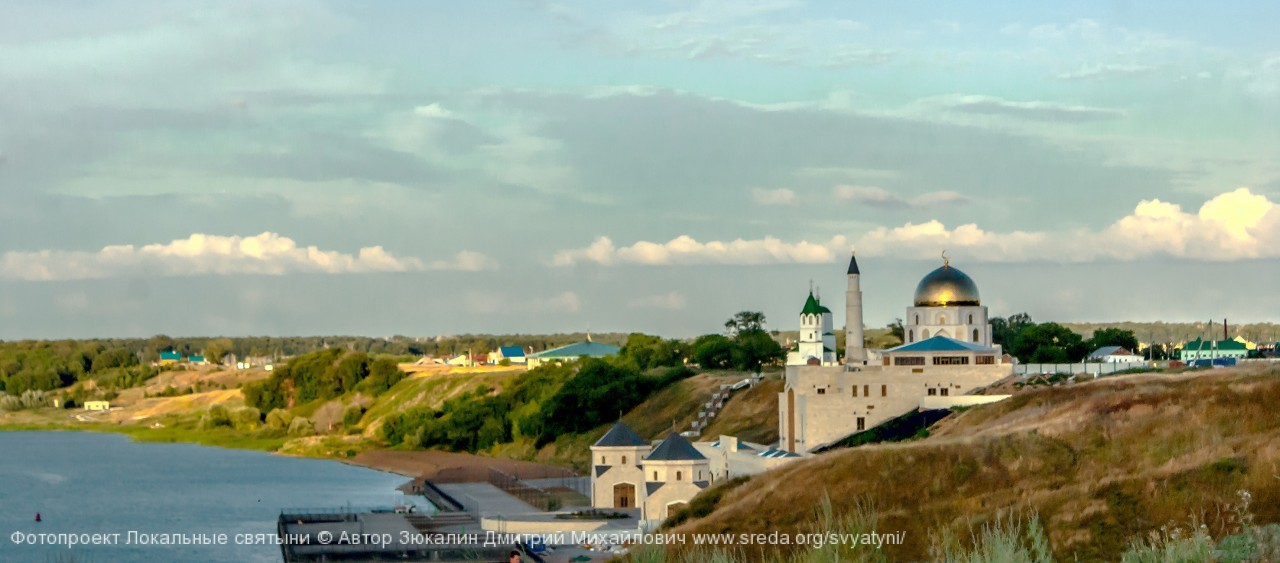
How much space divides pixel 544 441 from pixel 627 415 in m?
7.13

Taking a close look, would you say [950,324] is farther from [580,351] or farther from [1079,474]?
[580,351]

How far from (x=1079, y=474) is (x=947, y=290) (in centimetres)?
4253

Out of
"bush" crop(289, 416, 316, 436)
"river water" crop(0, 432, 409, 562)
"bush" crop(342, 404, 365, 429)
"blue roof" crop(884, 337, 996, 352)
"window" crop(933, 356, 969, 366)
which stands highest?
"blue roof" crop(884, 337, 996, 352)

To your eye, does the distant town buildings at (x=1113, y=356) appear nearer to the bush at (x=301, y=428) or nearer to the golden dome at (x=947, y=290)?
the golden dome at (x=947, y=290)

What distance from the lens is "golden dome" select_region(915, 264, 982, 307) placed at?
88688 millimetres

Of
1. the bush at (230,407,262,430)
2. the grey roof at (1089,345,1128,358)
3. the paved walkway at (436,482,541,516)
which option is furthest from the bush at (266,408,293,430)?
the grey roof at (1089,345,1128,358)

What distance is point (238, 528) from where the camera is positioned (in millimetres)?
74062

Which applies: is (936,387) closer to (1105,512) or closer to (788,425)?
(788,425)

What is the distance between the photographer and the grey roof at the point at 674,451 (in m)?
66.2

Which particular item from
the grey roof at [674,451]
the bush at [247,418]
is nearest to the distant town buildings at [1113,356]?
the grey roof at [674,451]

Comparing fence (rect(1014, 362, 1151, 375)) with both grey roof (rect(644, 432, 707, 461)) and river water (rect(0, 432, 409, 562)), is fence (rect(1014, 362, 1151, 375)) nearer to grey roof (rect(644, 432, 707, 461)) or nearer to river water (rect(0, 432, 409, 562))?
grey roof (rect(644, 432, 707, 461))

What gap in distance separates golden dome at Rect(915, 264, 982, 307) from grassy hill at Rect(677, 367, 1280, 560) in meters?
24.5

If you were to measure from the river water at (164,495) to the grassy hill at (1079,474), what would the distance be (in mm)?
25595

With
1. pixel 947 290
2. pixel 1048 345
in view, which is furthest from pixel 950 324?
pixel 1048 345
